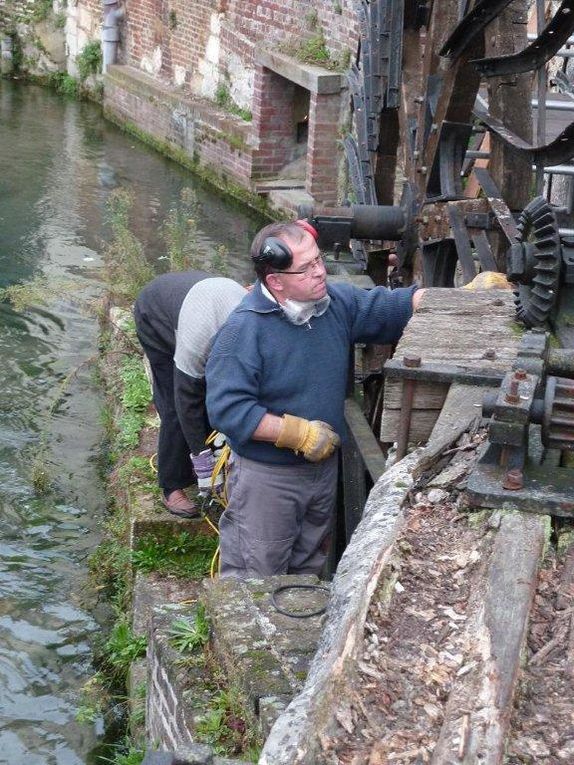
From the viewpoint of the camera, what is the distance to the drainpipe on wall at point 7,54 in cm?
2056

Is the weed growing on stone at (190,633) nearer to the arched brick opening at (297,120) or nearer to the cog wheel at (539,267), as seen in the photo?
the cog wheel at (539,267)

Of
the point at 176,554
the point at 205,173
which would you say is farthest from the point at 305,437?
the point at 205,173

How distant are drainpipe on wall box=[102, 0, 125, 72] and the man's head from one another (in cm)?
1442

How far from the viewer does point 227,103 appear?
555 inches

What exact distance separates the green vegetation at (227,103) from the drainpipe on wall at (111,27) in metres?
3.90

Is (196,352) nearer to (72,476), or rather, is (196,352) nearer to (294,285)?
(294,285)

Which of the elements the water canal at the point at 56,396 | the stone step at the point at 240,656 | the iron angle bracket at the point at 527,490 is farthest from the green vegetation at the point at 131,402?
the iron angle bracket at the point at 527,490

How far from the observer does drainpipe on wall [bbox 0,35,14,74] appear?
20562 millimetres

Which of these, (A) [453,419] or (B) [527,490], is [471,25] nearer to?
(A) [453,419]

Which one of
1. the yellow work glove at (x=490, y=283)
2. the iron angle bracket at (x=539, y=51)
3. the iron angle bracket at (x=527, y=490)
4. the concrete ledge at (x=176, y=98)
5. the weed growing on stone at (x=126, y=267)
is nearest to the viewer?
the iron angle bracket at (x=527, y=490)

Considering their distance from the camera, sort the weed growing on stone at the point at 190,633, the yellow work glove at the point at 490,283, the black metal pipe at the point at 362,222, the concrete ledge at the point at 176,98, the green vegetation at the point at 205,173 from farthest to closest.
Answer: the concrete ledge at the point at 176,98 → the green vegetation at the point at 205,173 → the black metal pipe at the point at 362,222 → the yellow work glove at the point at 490,283 → the weed growing on stone at the point at 190,633

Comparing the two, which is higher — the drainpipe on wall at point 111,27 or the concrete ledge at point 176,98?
the drainpipe on wall at point 111,27

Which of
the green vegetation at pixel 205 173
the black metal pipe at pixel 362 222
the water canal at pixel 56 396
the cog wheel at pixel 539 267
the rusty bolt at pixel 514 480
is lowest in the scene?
the water canal at pixel 56 396

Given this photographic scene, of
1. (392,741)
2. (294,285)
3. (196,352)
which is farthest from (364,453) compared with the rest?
(392,741)
